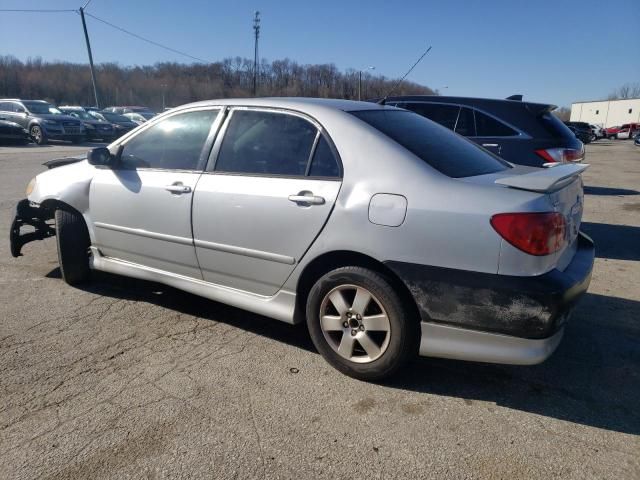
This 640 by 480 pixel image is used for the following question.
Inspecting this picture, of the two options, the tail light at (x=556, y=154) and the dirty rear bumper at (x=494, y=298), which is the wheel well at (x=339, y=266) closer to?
the dirty rear bumper at (x=494, y=298)

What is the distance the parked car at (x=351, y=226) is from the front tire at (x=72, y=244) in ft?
0.73

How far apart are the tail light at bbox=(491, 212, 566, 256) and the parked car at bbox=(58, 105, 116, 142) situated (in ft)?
79.5

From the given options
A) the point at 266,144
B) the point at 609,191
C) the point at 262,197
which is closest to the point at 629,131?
the point at 609,191

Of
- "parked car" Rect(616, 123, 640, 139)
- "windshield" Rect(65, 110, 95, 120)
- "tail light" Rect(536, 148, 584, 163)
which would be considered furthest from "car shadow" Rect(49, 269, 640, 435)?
"parked car" Rect(616, 123, 640, 139)

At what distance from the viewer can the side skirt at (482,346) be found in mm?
2473

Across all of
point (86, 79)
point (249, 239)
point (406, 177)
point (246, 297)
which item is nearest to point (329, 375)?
point (246, 297)

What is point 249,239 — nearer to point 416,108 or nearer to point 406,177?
point 406,177

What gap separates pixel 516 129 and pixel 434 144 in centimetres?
375

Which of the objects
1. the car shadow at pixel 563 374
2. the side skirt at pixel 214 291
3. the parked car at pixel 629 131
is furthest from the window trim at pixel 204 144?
the parked car at pixel 629 131

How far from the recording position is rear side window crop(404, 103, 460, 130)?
661 centimetres

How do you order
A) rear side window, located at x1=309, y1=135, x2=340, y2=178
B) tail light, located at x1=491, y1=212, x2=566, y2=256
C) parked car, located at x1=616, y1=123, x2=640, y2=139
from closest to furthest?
1. tail light, located at x1=491, y1=212, x2=566, y2=256
2. rear side window, located at x1=309, y1=135, x2=340, y2=178
3. parked car, located at x1=616, y1=123, x2=640, y2=139

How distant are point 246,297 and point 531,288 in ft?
5.81

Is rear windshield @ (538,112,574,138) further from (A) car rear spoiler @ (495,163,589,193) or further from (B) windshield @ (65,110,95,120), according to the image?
(B) windshield @ (65,110,95,120)

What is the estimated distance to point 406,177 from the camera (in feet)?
8.79
